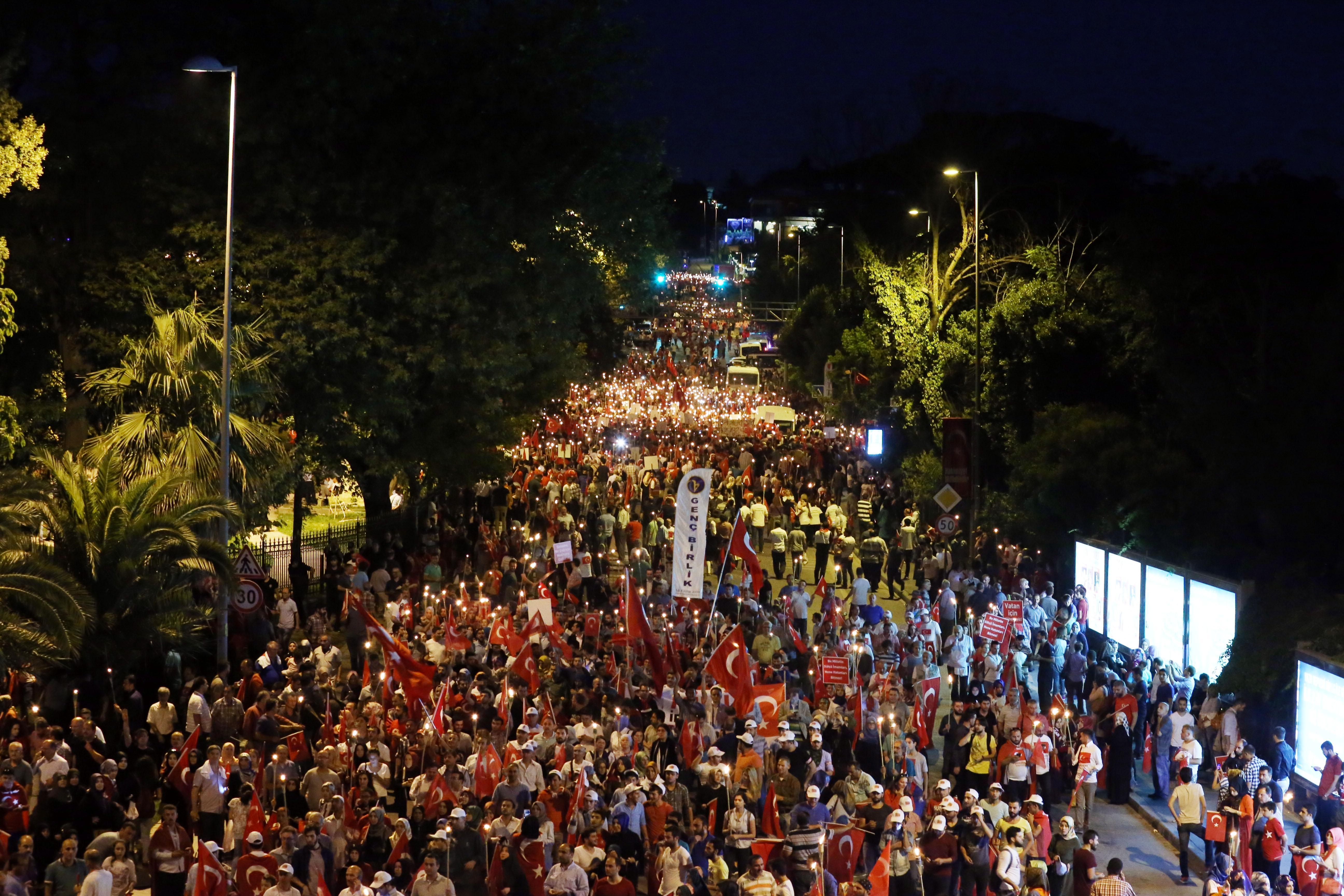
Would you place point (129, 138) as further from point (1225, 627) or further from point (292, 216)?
point (1225, 627)

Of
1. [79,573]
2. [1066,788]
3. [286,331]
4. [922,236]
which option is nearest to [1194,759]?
[1066,788]

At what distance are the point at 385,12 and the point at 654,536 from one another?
10.7 meters

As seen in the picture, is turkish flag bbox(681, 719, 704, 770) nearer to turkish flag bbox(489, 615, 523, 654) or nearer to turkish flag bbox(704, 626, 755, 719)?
turkish flag bbox(704, 626, 755, 719)

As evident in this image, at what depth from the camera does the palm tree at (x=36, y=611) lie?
53.5 ft

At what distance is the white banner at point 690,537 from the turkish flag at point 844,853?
7.38 metres

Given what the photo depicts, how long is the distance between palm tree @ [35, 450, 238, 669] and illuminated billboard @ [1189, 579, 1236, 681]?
1268cm

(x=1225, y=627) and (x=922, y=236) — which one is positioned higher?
(x=922, y=236)

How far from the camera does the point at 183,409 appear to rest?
2014 centimetres

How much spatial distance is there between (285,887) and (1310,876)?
26.2ft

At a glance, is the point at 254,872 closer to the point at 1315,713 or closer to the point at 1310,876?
the point at 1310,876

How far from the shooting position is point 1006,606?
1941 centimetres

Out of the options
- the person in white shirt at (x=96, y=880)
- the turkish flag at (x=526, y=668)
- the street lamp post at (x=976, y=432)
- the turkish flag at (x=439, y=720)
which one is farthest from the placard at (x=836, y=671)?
the street lamp post at (x=976, y=432)

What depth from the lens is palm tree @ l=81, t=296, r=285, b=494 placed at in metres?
19.7

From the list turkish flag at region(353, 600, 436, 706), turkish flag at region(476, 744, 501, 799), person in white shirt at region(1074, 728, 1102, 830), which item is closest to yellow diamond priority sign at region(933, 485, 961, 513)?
person in white shirt at region(1074, 728, 1102, 830)
